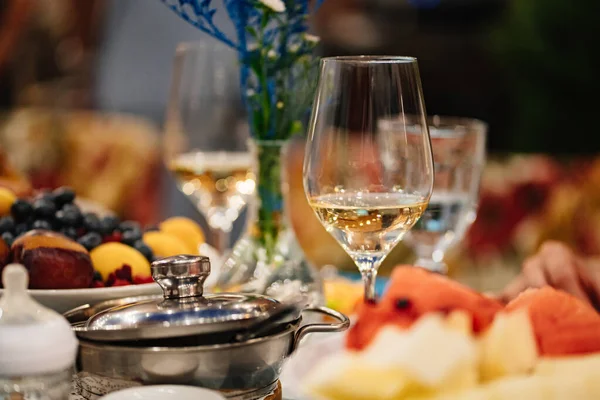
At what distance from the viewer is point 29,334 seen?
58cm

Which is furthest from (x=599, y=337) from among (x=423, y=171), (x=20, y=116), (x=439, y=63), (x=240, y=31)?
(x=439, y=63)

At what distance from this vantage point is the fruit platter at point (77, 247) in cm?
81

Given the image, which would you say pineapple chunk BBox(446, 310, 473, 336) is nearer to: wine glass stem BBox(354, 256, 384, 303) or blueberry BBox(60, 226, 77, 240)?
wine glass stem BBox(354, 256, 384, 303)

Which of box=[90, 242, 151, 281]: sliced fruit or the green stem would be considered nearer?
box=[90, 242, 151, 281]: sliced fruit

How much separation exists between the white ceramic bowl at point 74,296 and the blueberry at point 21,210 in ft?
0.58

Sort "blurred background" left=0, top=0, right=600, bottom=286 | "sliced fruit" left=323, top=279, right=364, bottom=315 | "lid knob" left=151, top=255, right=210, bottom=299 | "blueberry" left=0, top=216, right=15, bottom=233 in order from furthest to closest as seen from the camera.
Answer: "blurred background" left=0, top=0, right=600, bottom=286 → "sliced fruit" left=323, top=279, right=364, bottom=315 → "blueberry" left=0, top=216, right=15, bottom=233 → "lid knob" left=151, top=255, right=210, bottom=299

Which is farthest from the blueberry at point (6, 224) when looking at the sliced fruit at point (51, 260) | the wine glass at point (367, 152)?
the wine glass at point (367, 152)

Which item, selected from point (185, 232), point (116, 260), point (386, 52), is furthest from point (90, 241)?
point (386, 52)

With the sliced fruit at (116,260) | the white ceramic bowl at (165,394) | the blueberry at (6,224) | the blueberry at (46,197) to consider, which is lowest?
the white ceramic bowl at (165,394)

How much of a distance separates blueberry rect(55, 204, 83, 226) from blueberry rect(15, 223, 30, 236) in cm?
4

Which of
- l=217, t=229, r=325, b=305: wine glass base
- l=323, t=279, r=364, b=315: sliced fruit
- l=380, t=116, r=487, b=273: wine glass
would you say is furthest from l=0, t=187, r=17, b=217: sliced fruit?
l=380, t=116, r=487, b=273: wine glass

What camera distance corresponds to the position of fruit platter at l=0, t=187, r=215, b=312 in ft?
2.65

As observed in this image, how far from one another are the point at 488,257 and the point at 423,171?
1.53 metres

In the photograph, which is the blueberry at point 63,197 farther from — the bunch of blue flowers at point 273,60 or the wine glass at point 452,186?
the wine glass at point 452,186
